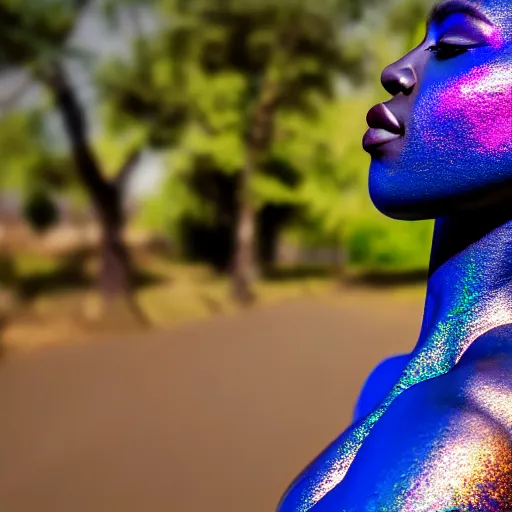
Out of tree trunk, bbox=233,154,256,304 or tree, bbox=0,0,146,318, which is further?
tree trunk, bbox=233,154,256,304

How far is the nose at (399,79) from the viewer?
1.10 metres

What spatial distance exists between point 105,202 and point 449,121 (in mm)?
11257

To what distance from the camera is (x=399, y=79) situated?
3.66ft

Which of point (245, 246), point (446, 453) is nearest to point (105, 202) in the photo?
point (245, 246)

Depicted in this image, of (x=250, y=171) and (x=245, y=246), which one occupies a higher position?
(x=250, y=171)

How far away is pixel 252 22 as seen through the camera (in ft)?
49.5

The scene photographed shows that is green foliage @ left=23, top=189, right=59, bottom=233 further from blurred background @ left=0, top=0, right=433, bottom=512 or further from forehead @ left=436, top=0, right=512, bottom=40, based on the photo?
forehead @ left=436, top=0, right=512, bottom=40

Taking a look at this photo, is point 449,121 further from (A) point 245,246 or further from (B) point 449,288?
(A) point 245,246

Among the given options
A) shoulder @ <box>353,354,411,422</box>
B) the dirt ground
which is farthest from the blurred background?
shoulder @ <box>353,354,411,422</box>

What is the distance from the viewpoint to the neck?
1.06 meters

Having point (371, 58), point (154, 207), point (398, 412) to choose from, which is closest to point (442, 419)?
point (398, 412)

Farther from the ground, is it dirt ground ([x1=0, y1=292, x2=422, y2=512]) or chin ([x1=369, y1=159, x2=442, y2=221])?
chin ([x1=369, y1=159, x2=442, y2=221])

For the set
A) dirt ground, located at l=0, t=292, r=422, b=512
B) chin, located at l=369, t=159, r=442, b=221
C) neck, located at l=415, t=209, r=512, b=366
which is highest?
chin, located at l=369, t=159, r=442, b=221

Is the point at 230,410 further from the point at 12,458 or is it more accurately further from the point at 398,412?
the point at 398,412
